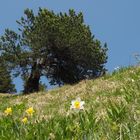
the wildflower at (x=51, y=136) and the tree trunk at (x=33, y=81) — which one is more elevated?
the tree trunk at (x=33, y=81)

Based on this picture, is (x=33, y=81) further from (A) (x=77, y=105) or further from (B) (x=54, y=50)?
(A) (x=77, y=105)

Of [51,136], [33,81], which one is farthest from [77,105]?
[33,81]

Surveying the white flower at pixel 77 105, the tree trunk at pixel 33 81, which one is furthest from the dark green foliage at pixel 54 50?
the white flower at pixel 77 105

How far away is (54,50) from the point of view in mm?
55031

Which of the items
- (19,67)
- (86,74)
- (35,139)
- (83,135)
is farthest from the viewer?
(86,74)

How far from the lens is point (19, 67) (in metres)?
53.1

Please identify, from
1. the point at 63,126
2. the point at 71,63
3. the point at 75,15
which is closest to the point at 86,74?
the point at 71,63

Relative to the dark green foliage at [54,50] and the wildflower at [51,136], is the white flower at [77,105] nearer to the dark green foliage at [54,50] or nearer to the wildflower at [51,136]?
the wildflower at [51,136]

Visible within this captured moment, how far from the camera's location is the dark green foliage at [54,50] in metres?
53.0

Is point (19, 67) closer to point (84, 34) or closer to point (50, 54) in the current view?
point (50, 54)

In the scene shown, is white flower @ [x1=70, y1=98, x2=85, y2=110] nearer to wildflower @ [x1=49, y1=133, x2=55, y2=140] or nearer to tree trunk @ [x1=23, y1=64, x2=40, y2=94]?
wildflower @ [x1=49, y1=133, x2=55, y2=140]

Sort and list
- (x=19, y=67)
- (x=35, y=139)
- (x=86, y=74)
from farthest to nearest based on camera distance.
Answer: (x=86, y=74), (x=19, y=67), (x=35, y=139)

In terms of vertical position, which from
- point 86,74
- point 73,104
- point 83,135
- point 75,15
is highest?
point 75,15

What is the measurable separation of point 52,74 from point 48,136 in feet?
166
